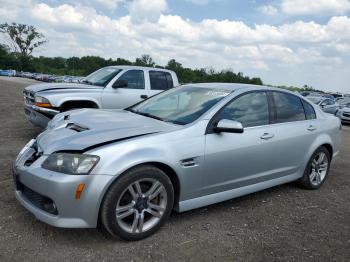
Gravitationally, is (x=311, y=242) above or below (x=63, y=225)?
below

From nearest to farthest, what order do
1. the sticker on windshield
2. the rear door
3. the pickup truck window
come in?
1. the sticker on windshield
2. the rear door
3. the pickup truck window

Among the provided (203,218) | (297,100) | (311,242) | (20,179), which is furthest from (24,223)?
(297,100)

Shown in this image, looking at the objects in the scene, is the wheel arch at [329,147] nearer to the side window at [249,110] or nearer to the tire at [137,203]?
the side window at [249,110]

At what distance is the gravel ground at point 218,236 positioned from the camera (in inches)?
130

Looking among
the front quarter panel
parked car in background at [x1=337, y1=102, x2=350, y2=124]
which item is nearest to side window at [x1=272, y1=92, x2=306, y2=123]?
the front quarter panel

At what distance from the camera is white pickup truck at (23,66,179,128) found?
23.6ft

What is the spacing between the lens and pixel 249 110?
4.54 metres

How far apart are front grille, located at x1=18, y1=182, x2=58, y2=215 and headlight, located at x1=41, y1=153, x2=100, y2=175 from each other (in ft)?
0.94

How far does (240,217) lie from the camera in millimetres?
4305

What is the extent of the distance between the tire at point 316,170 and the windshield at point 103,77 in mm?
4723

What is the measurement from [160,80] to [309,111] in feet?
14.0

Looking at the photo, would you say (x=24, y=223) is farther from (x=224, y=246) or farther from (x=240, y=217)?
(x=240, y=217)

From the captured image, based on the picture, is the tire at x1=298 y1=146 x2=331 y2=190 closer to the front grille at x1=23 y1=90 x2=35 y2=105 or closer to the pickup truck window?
the pickup truck window

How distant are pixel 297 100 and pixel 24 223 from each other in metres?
3.92
